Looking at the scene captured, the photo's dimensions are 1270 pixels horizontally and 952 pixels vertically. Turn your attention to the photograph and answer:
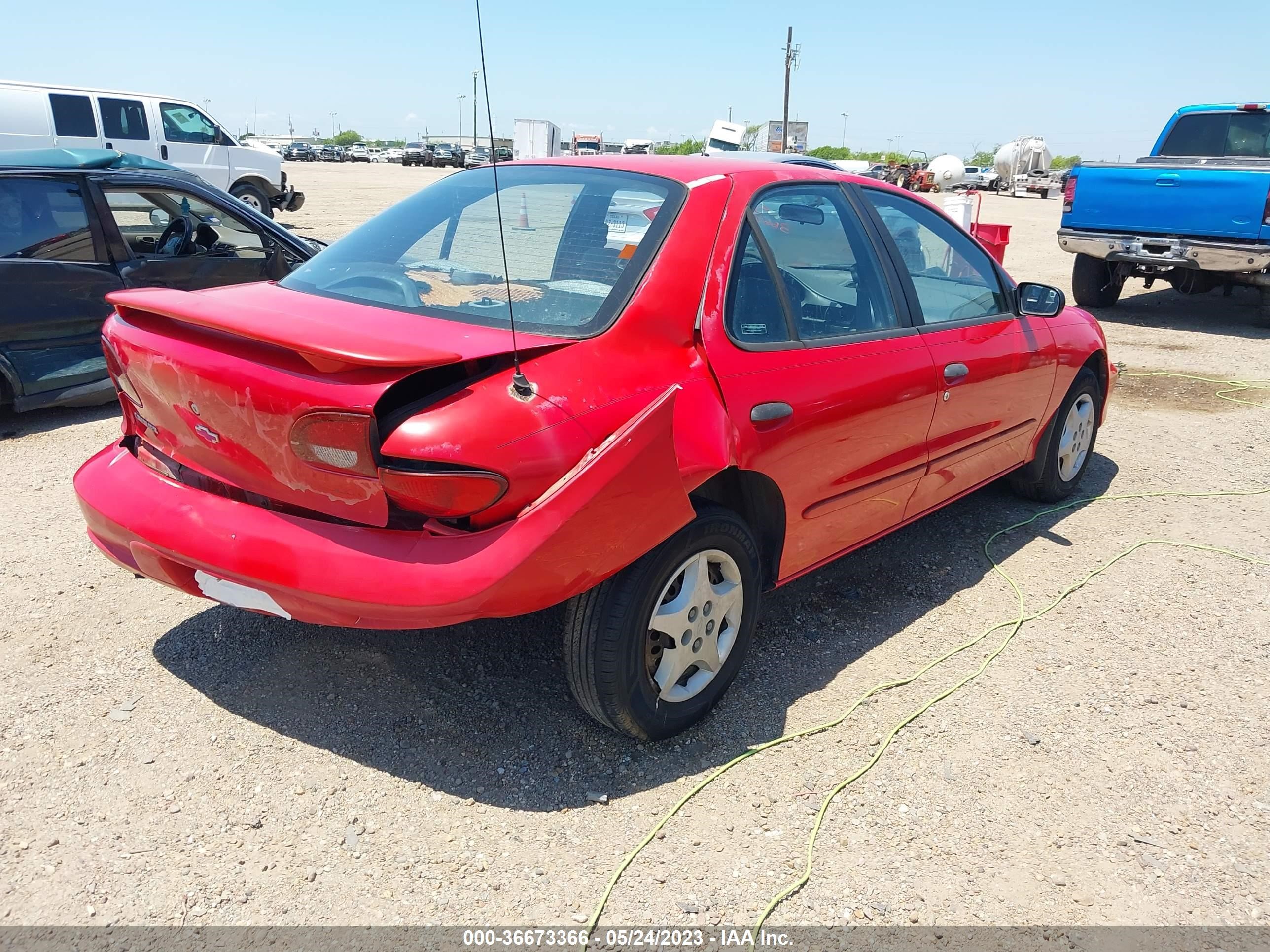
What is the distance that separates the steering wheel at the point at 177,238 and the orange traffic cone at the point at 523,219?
4293 millimetres

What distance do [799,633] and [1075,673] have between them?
99cm

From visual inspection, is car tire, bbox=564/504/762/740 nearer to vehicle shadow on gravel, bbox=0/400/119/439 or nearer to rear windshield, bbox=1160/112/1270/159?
vehicle shadow on gravel, bbox=0/400/119/439

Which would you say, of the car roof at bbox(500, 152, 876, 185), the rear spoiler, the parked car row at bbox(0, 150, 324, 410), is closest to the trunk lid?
the rear spoiler

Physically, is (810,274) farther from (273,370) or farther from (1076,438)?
(1076,438)

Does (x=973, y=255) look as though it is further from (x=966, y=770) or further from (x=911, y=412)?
(x=966, y=770)

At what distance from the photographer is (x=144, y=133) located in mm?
14719

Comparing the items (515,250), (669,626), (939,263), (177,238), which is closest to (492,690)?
(669,626)

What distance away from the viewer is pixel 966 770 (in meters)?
2.90

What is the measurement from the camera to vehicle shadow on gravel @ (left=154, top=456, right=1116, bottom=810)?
9.22 ft

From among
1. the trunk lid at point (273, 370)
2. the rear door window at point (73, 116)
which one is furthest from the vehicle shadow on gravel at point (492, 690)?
the rear door window at point (73, 116)

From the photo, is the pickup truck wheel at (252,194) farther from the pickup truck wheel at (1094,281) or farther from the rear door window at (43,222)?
the pickup truck wheel at (1094,281)

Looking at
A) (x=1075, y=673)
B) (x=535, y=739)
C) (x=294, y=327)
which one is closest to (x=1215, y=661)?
(x=1075, y=673)

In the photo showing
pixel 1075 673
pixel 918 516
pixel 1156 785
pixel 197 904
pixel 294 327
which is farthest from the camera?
pixel 918 516

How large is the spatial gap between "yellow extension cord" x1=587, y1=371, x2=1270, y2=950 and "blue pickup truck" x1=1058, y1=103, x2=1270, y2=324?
5.16m
